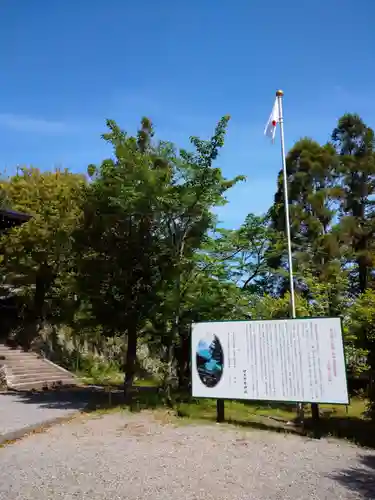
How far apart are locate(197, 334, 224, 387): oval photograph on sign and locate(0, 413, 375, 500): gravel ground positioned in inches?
46.2

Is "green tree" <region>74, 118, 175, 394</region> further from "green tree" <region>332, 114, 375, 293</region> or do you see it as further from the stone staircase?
"green tree" <region>332, 114, 375, 293</region>

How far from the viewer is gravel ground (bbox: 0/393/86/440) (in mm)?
8795

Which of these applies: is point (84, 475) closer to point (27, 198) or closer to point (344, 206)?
point (27, 198)

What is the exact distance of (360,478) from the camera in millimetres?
5902

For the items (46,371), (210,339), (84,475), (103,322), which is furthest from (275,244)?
(46,371)

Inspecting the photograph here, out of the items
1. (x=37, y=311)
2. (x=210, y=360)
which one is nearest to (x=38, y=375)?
(x=37, y=311)

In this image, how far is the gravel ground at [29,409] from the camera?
28.9 ft

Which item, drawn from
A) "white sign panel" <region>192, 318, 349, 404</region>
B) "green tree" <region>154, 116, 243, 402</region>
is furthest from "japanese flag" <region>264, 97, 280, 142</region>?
"white sign panel" <region>192, 318, 349, 404</region>

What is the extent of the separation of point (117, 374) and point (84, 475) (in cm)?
1681

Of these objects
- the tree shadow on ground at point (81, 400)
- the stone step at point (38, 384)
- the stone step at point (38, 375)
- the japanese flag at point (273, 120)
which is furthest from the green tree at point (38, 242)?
the japanese flag at point (273, 120)

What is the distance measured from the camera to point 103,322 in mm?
13102

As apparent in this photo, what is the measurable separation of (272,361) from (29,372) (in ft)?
40.1

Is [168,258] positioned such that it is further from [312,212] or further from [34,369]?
[312,212]

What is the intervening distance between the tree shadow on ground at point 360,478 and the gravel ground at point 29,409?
5949 millimetres
